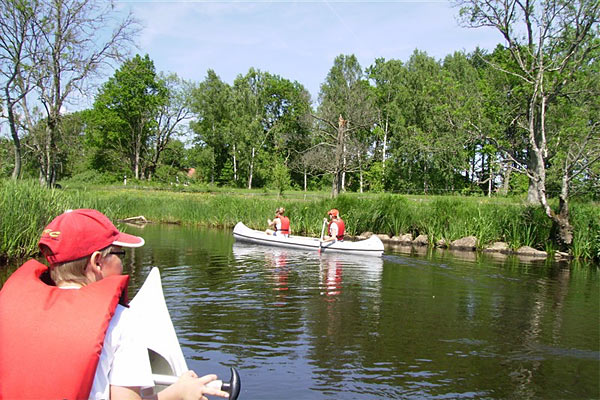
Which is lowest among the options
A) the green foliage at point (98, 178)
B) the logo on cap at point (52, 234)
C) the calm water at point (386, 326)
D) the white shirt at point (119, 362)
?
the calm water at point (386, 326)

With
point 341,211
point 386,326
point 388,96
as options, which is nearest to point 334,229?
point 341,211

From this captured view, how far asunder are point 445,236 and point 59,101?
15682 millimetres

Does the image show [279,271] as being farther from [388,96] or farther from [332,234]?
[388,96]

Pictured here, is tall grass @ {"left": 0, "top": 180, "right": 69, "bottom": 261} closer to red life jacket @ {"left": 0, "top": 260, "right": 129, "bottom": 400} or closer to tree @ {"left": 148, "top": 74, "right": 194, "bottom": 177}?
red life jacket @ {"left": 0, "top": 260, "right": 129, "bottom": 400}

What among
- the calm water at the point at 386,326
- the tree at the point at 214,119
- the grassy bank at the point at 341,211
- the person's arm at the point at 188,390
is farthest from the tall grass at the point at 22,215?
the tree at the point at 214,119

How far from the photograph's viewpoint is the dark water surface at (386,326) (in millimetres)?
5969

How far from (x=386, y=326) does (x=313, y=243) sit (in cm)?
935

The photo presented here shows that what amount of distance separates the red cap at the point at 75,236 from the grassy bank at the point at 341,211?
9396 mm

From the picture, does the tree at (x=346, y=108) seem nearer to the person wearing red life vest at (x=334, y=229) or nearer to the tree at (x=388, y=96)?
the tree at (x=388, y=96)

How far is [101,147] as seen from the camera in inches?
2153

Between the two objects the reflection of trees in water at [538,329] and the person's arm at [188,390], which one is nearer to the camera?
the person's arm at [188,390]

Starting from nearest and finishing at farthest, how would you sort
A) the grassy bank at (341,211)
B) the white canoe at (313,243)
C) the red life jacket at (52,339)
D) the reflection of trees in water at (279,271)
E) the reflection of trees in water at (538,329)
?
the red life jacket at (52,339), the reflection of trees in water at (538,329), the reflection of trees in water at (279,271), the grassy bank at (341,211), the white canoe at (313,243)

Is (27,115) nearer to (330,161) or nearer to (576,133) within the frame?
(576,133)

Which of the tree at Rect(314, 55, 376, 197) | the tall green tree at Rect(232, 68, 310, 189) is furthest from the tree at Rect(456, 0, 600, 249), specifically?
the tall green tree at Rect(232, 68, 310, 189)
